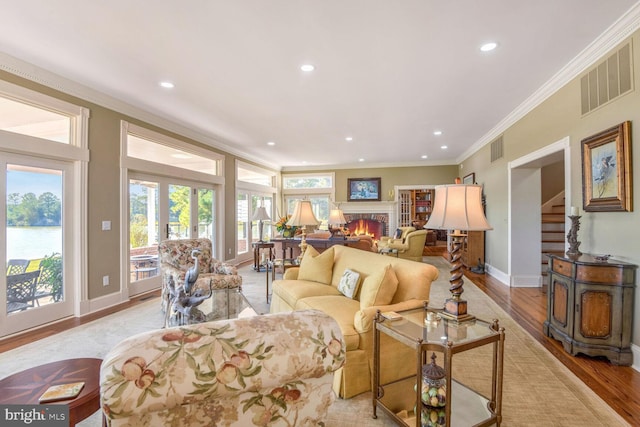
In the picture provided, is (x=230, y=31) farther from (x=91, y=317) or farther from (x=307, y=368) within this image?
(x=91, y=317)

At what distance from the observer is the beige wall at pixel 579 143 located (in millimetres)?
2500

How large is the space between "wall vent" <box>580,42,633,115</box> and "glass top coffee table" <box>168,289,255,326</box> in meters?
3.76

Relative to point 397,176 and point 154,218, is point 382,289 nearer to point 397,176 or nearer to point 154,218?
point 154,218

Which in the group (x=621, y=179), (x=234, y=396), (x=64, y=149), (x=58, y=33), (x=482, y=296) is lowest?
(x=482, y=296)

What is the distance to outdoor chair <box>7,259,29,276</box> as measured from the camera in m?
3.08

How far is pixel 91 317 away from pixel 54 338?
599mm

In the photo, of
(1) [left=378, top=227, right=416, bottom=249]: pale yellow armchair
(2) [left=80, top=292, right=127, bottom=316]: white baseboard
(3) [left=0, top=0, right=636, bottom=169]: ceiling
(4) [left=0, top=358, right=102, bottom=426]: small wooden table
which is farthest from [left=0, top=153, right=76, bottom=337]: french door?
(1) [left=378, top=227, right=416, bottom=249]: pale yellow armchair

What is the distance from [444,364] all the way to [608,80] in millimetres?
3028

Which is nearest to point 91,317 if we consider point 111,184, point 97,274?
point 97,274

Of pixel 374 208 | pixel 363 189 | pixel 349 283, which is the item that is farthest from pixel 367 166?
pixel 349 283

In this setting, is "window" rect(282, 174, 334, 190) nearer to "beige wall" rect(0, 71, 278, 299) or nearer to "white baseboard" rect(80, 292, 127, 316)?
"beige wall" rect(0, 71, 278, 299)

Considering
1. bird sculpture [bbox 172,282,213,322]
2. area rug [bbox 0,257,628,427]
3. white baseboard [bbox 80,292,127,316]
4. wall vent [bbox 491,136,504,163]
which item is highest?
wall vent [bbox 491,136,504,163]

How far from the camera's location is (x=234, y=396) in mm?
873

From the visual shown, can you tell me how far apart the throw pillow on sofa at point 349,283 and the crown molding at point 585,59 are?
3.01 m
